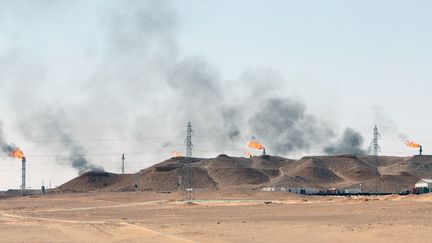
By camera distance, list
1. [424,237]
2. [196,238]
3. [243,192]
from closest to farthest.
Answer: [424,237]
[196,238]
[243,192]

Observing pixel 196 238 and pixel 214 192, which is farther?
pixel 214 192

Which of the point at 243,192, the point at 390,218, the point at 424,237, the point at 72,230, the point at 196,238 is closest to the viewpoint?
the point at 424,237

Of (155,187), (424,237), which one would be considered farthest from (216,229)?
(155,187)

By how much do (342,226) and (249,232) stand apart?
6230mm

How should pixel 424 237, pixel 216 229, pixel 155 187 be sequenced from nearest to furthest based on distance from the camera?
pixel 424 237
pixel 216 229
pixel 155 187

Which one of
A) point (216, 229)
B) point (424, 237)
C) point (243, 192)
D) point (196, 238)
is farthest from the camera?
point (243, 192)

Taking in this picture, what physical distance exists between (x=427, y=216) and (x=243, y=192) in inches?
3390

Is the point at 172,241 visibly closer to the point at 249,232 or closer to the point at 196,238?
the point at 196,238

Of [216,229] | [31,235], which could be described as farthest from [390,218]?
[31,235]

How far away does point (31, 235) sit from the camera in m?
45.5

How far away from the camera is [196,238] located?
39625mm

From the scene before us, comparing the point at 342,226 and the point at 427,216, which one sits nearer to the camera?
the point at 342,226

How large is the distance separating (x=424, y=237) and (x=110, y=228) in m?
21.4

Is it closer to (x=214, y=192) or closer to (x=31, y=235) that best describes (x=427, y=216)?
(x=31, y=235)
